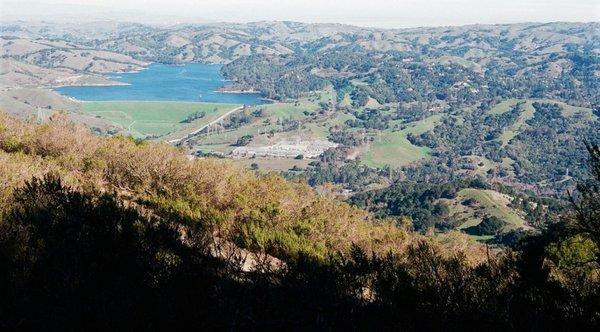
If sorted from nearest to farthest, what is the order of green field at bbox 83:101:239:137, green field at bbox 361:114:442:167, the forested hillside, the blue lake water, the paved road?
1. the forested hillside
2. the paved road
3. green field at bbox 361:114:442:167
4. green field at bbox 83:101:239:137
5. the blue lake water

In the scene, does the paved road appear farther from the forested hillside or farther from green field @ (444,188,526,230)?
the forested hillside

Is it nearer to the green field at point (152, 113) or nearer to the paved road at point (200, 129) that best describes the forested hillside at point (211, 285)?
the paved road at point (200, 129)

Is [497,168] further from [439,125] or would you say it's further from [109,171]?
[109,171]

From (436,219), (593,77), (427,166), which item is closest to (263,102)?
(427,166)

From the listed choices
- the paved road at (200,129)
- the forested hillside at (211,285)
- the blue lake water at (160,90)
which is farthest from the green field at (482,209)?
the blue lake water at (160,90)

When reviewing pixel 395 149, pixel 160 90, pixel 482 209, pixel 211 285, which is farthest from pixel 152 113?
pixel 211 285

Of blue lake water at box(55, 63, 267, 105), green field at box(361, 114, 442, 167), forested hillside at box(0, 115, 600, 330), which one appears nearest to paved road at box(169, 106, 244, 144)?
blue lake water at box(55, 63, 267, 105)
